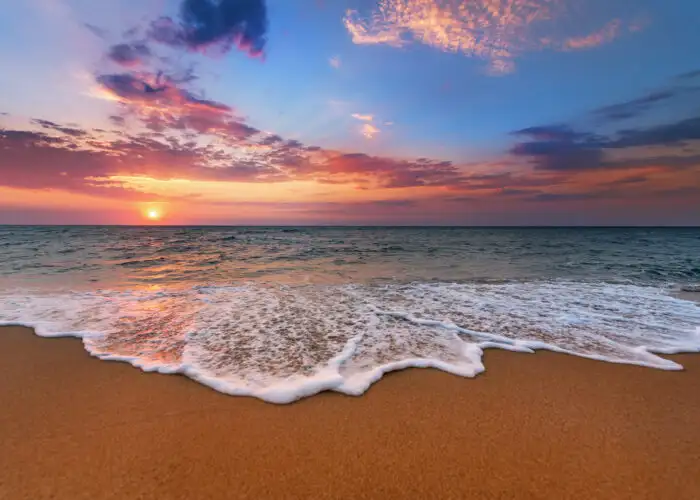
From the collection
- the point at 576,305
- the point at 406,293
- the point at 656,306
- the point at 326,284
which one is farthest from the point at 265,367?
the point at 656,306

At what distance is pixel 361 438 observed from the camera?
8.63ft

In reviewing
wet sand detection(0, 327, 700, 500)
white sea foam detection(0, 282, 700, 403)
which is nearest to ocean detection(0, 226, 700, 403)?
white sea foam detection(0, 282, 700, 403)

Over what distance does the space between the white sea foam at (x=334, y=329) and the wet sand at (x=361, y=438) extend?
0.38 meters

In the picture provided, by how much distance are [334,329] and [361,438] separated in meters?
2.78

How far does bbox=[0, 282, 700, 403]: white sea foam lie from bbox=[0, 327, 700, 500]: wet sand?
38 cm

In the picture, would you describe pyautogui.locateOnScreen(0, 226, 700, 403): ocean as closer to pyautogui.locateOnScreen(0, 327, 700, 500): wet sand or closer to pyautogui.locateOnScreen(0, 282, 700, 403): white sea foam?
pyautogui.locateOnScreen(0, 282, 700, 403): white sea foam

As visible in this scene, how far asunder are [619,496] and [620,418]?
1064 millimetres

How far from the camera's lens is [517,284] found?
985 centimetres

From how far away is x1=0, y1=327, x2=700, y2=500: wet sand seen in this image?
7.18 feet

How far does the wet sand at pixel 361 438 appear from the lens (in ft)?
7.18

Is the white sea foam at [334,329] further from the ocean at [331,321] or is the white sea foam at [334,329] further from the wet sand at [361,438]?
the wet sand at [361,438]

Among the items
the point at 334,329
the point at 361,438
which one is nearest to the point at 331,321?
the point at 334,329

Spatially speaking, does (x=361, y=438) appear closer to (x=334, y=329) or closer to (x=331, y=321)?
Answer: (x=334, y=329)

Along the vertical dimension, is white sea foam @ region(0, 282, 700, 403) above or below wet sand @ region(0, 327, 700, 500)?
below
